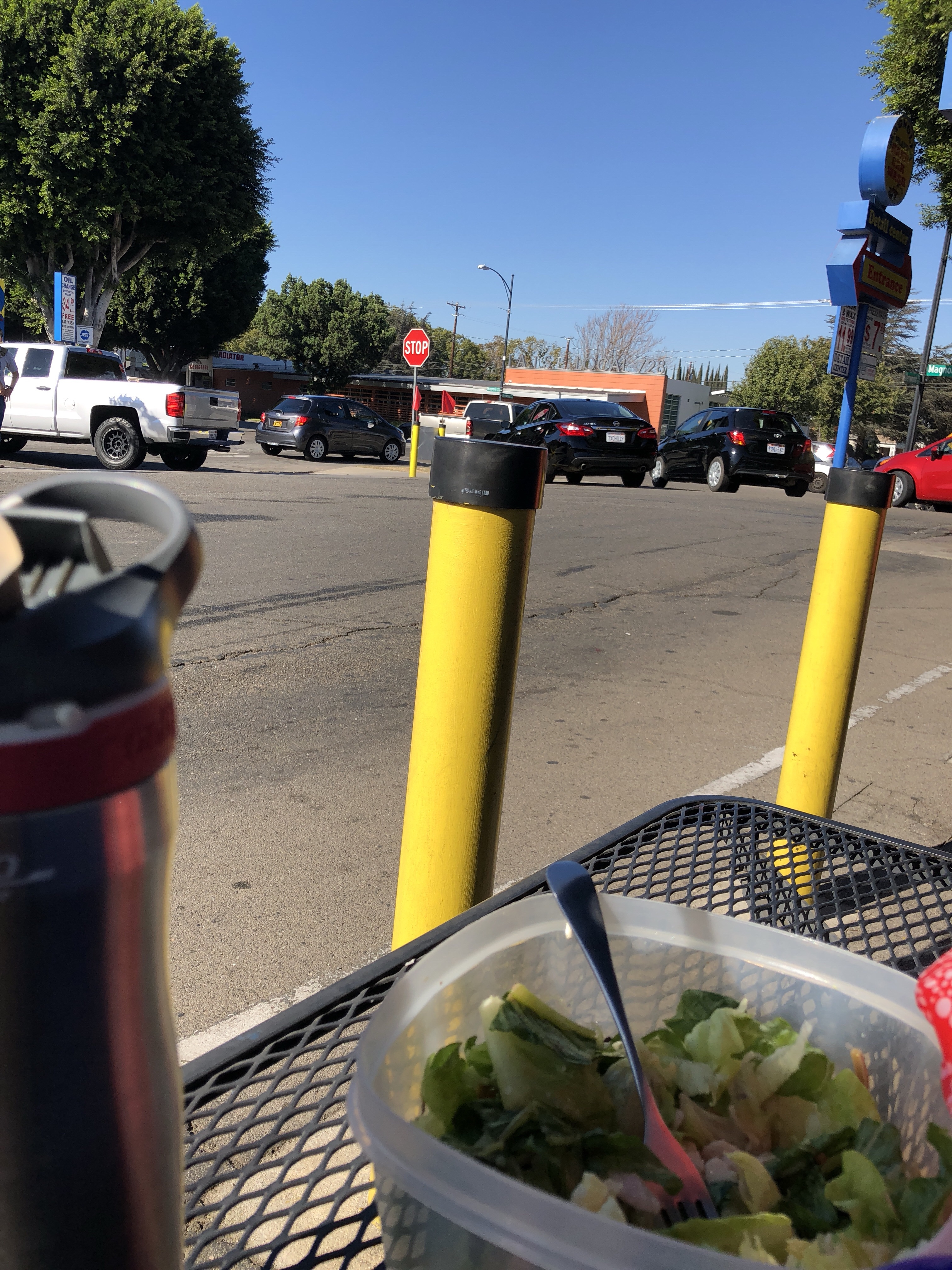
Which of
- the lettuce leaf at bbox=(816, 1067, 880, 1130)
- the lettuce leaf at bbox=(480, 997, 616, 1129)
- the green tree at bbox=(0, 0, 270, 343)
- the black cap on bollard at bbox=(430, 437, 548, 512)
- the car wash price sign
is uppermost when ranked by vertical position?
the green tree at bbox=(0, 0, 270, 343)

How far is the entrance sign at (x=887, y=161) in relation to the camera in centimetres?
631

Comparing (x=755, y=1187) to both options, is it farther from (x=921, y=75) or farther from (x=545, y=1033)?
(x=921, y=75)

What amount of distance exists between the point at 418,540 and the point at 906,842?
8.97 m

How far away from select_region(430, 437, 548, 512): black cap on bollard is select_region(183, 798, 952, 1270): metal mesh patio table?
0.55 metres

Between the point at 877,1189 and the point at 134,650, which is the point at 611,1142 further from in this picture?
the point at 134,650

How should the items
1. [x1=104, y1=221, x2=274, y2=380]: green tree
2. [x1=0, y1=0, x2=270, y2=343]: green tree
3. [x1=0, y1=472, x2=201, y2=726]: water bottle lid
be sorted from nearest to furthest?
1. [x1=0, y1=472, x2=201, y2=726]: water bottle lid
2. [x1=0, y1=0, x2=270, y2=343]: green tree
3. [x1=104, y1=221, x2=274, y2=380]: green tree

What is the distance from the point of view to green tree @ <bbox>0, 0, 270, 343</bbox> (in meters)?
26.0

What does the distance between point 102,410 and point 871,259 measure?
12697mm

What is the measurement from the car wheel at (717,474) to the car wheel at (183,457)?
9.85 m

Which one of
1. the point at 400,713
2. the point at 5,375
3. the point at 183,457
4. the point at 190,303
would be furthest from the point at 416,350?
the point at 190,303

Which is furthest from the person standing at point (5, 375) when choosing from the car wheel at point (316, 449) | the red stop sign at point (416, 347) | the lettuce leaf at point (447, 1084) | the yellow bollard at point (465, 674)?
the lettuce leaf at point (447, 1084)

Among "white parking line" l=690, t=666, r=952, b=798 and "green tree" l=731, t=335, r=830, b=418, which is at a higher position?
"green tree" l=731, t=335, r=830, b=418

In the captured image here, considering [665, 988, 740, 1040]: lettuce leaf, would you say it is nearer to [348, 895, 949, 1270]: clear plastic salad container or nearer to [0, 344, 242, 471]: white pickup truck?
[348, 895, 949, 1270]: clear plastic salad container

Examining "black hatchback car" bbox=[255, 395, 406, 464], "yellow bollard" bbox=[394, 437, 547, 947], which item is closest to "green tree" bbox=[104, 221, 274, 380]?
"black hatchback car" bbox=[255, 395, 406, 464]
